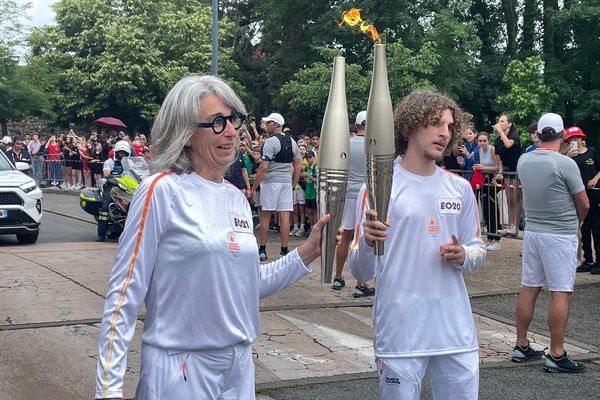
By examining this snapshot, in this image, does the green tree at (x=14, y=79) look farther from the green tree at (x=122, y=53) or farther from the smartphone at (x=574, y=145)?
the smartphone at (x=574, y=145)

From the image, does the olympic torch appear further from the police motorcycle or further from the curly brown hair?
the police motorcycle

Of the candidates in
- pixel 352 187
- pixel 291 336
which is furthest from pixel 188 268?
pixel 352 187

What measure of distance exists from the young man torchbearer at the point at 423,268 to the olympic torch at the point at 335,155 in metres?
0.59

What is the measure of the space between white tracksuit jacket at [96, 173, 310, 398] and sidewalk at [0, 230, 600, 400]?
3213 mm

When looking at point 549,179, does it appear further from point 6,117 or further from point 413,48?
point 6,117

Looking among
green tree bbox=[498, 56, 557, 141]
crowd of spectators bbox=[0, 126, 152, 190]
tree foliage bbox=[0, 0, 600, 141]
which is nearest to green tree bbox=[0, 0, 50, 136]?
tree foliage bbox=[0, 0, 600, 141]

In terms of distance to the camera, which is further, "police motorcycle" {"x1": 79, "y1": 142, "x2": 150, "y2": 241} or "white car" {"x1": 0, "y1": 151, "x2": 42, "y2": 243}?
"police motorcycle" {"x1": 79, "y1": 142, "x2": 150, "y2": 241}

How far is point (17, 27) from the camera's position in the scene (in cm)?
3969

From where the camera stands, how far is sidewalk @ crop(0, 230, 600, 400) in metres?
6.52

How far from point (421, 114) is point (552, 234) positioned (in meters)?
3.29

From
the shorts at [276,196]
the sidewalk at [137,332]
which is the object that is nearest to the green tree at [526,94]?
the shorts at [276,196]

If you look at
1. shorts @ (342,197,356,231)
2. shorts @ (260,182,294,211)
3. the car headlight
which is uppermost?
the car headlight

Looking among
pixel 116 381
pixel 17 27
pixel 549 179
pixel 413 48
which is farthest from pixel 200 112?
pixel 17 27

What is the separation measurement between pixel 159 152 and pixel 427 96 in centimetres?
147
